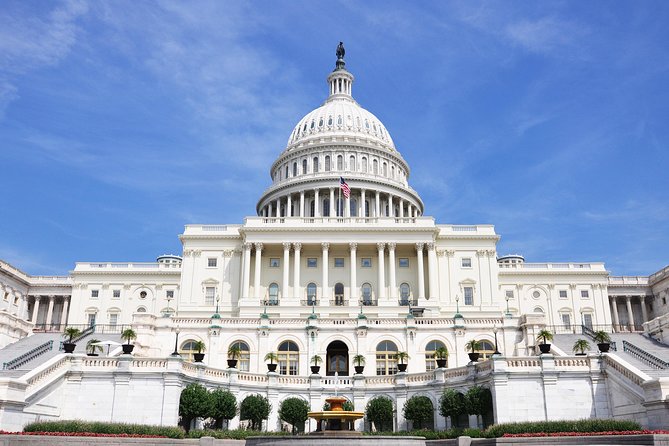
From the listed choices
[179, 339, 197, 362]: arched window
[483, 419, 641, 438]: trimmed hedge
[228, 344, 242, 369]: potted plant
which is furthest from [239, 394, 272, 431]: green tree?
[483, 419, 641, 438]: trimmed hedge

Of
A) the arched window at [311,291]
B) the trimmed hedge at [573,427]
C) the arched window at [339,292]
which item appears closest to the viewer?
the trimmed hedge at [573,427]

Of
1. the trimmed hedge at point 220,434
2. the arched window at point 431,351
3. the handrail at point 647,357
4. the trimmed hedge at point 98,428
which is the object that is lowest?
the trimmed hedge at point 220,434

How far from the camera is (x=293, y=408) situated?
45.8 meters

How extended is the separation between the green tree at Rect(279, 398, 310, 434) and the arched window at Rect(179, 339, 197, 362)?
12.6m

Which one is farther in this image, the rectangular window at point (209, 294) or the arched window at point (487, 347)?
the rectangular window at point (209, 294)

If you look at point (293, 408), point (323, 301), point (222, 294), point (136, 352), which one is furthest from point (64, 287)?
point (293, 408)

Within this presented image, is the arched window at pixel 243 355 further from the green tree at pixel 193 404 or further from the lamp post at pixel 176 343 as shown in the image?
the green tree at pixel 193 404

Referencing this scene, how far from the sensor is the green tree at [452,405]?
139ft

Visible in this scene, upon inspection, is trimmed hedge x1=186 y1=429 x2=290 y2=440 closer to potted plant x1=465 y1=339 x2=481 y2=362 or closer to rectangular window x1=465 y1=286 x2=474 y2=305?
potted plant x1=465 y1=339 x2=481 y2=362

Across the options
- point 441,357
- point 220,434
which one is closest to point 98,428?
point 220,434

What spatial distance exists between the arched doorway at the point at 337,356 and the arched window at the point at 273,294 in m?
28.2

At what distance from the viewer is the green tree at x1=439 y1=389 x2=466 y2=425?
1662 inches

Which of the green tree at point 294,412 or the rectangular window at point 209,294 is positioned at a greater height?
the rectangular window at point 209,294

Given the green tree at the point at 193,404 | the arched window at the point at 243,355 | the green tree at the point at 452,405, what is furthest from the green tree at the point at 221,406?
the green tree at the point at 452,405
